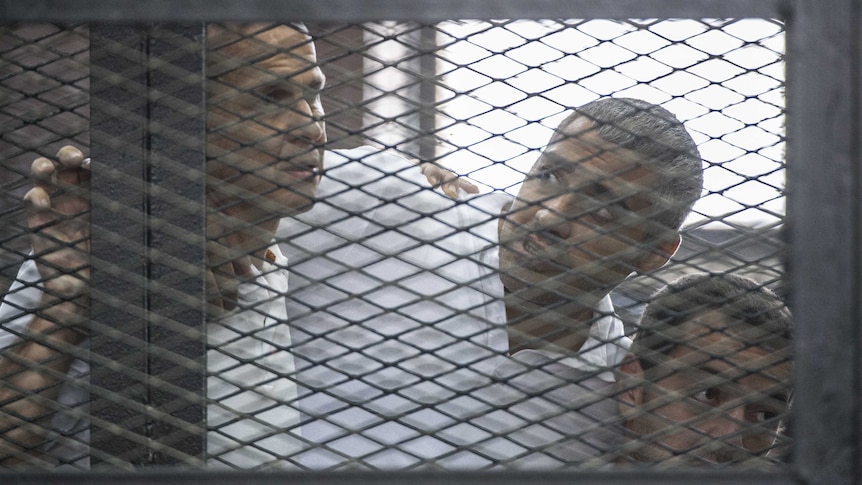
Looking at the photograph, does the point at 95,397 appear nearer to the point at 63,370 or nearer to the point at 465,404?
the point at 63,370

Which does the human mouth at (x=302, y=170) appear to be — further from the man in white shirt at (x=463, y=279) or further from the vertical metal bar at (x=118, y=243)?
the vertical metal bar at (x=118, y=243)

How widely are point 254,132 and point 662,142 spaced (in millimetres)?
397

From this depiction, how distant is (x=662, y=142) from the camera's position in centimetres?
89

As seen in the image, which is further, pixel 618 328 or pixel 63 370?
pixel 618 328

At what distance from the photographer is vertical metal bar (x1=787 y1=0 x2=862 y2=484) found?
2.41 ft

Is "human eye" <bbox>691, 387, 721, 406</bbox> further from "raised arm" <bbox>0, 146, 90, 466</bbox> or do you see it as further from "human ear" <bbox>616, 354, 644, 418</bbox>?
"raised arm" <bbox>0, 146, 90, 466</bbox>

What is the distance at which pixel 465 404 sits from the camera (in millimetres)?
927

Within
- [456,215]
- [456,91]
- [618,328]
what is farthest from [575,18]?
[618,328]

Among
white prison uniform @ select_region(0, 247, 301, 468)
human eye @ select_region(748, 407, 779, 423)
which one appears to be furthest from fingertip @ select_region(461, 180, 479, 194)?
human eye @ select_region(748, 407, 779, 423)

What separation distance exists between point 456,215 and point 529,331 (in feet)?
1.43

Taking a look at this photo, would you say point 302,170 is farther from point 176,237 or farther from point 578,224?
point 578,224

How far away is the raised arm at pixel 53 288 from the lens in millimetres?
826

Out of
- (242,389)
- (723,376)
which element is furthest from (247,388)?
(723,376)

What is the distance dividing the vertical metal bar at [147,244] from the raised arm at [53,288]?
0.04 meters
